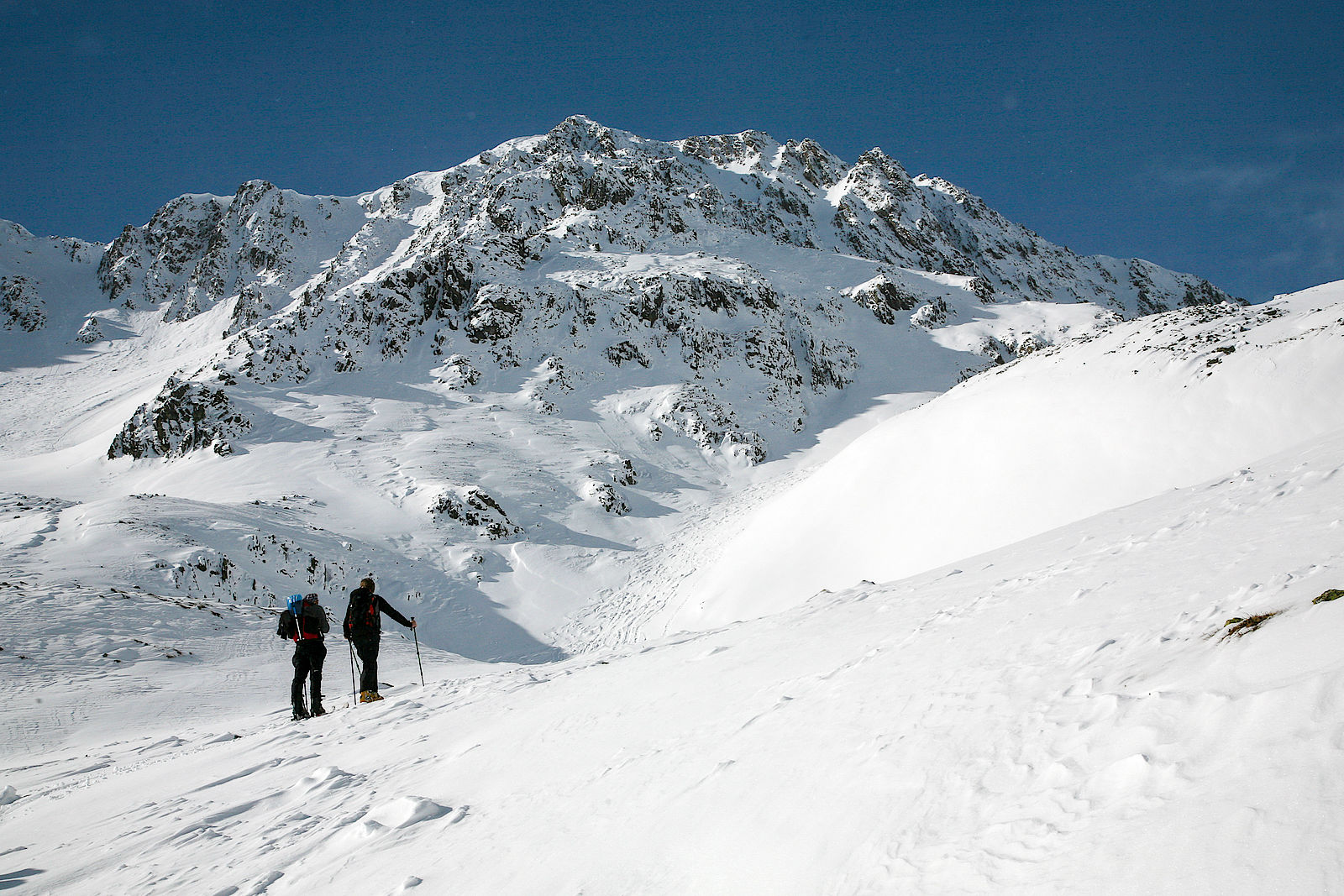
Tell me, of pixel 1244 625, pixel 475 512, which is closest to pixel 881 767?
pixel 1244 625

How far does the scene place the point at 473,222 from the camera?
58.4 meters

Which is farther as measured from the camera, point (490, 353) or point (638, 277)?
point (638, 277)

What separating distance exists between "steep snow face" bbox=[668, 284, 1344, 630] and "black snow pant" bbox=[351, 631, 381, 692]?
6998mm

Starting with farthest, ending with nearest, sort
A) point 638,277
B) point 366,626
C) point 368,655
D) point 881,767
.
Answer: point 638,277 → point 366,626 → point 368,655 → point 881,767

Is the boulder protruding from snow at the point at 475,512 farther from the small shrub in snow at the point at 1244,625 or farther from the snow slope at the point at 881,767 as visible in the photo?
the small shrub in snow at the point at 1244,625

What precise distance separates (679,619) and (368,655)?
26.3 feet

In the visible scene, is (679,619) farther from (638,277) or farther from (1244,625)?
(638,277)

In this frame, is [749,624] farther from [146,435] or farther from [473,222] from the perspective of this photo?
[473,222]

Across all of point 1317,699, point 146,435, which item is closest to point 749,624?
point 1317,699

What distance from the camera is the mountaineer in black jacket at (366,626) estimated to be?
7.95 m

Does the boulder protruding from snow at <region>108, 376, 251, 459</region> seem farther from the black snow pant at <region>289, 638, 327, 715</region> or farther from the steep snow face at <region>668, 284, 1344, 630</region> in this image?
the black snow pant at <region>289, 638, 327, 715</region>

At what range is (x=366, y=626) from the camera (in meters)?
8.16

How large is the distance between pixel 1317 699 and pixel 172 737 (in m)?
9.33

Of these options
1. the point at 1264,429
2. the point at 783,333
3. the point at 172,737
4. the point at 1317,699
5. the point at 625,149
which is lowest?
the point at 172,737
